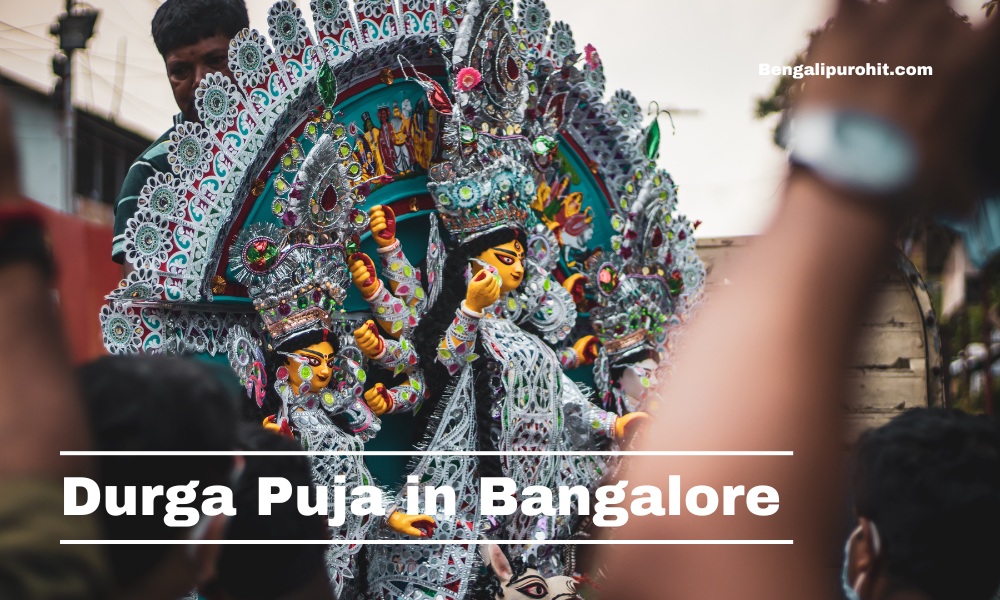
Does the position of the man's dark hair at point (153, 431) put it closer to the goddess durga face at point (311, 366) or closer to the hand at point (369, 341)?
the goddess durga face at point (311, 366)

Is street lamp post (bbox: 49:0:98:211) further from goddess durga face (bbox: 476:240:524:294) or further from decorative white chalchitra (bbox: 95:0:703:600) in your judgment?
goddess durga face (bbox: 476:240:524:294)

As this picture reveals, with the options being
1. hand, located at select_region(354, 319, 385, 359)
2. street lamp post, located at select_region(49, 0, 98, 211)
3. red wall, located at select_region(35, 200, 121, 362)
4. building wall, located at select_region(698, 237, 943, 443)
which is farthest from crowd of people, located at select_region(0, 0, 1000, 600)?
building wall, located at select_region(698, 237, 943, 443)

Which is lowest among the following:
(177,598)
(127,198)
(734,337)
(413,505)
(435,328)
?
(413,505)

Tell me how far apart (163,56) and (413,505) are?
1.72m

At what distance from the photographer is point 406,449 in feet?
11.5

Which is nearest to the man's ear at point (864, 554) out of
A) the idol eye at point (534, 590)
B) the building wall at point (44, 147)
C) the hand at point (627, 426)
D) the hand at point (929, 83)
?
the hand at point (929, 83)

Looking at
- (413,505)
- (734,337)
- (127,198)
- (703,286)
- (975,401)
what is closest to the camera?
(734,337)

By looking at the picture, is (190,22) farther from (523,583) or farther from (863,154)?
(863,154)

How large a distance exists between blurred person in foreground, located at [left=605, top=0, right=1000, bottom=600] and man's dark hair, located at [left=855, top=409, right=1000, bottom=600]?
80 cm

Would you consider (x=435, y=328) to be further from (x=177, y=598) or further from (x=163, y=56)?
(x=177, y=598)

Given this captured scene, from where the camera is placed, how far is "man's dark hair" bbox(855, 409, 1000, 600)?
127cm

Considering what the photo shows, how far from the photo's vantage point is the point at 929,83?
490 mm

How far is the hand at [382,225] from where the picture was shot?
333 centimetres

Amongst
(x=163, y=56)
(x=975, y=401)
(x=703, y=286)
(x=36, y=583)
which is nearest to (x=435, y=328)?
(x=163, y=56)
